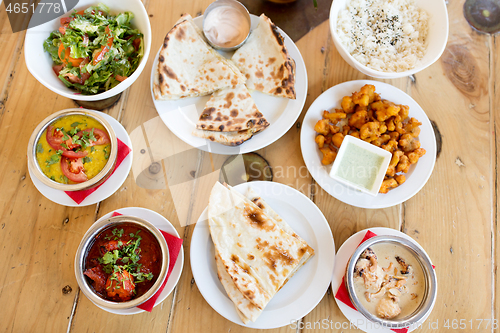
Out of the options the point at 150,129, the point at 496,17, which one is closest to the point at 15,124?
the point at 150,129

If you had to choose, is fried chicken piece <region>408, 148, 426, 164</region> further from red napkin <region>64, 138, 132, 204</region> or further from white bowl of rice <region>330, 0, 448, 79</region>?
red napkin <region>64, 138, 132, 204</region>

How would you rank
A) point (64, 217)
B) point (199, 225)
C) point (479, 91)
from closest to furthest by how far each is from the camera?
point (199, 225), point (64, 217), point (479, 91)

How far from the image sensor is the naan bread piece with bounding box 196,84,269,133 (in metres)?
2.09

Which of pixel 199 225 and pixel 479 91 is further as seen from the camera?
pixel 479 91

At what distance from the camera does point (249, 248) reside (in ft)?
6.57

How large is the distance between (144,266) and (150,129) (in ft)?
3.08

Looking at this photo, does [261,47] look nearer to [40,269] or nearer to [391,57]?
[391,57]

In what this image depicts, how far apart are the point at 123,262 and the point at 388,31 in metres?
2.18

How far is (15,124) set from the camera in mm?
2283

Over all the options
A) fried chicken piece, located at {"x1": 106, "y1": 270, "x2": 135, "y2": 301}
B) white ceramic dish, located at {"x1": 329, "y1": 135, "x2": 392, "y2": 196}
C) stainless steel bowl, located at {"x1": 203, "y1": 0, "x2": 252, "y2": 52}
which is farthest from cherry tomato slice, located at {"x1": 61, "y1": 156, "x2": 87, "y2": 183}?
white ceramic dish, located at {"x1": 329, "y1": 135, "x2": 392, "y2": 196}

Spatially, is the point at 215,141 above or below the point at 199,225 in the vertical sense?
above

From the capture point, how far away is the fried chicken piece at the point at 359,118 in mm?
2133

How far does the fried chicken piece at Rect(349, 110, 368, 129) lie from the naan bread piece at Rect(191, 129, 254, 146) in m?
0.68

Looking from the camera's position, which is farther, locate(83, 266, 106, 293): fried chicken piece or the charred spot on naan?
the charred spot on naan
